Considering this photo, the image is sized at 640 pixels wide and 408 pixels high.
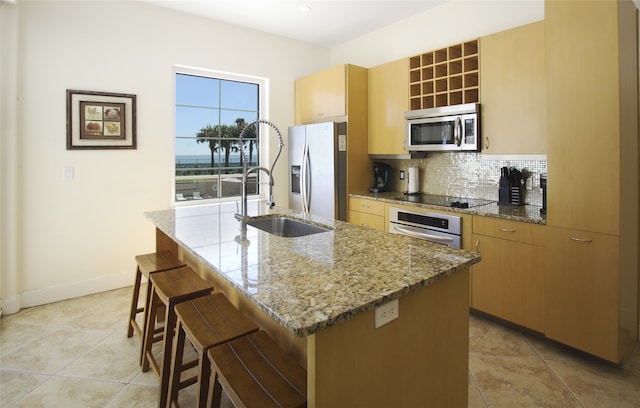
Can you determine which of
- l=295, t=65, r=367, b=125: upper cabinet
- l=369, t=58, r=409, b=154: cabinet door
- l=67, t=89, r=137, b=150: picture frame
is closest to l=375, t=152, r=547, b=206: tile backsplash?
l=369, t=58, r=409, b=154: cabinet door

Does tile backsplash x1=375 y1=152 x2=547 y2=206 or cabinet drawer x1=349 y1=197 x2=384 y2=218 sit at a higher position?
tile backsplash x1=375 y1=152 x2=547 y2=206

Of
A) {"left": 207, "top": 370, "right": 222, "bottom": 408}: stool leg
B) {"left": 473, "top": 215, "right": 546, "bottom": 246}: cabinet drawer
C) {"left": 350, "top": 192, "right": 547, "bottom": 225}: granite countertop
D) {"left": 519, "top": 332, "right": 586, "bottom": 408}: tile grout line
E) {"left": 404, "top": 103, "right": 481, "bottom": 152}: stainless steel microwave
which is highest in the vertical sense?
{"left": 404, "top": 103, "right": 481, "bottom": 152}: stainless steel microwave

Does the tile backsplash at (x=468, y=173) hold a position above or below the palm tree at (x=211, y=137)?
below

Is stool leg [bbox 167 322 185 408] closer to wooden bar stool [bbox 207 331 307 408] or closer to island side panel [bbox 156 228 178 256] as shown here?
wooden bar stool [bbox 207 331 307 408]

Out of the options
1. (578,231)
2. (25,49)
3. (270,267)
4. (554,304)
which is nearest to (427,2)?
(578,231)

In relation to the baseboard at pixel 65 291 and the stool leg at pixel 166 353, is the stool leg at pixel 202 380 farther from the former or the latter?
the baseboard at pixel 65 291

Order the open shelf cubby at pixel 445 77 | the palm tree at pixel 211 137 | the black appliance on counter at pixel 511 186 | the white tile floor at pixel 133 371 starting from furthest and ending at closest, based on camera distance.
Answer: the palm tree at pixel 211 137
the open shelf cubby at pixel 445 77
the black appliance on counter at pixel 511 186
the white tile floor at pixel 133 371

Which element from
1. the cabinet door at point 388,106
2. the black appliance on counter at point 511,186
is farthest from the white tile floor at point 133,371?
the cabinet door at point 388,106

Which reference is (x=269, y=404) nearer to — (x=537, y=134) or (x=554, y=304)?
(x=554, y=304)

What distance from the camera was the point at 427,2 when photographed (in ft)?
11.9

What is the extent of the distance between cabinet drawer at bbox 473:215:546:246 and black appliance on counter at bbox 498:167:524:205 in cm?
50

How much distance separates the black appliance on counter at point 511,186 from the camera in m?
3.05

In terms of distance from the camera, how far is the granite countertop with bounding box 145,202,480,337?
108 centimetres

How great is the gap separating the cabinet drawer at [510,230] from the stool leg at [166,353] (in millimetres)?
2203
